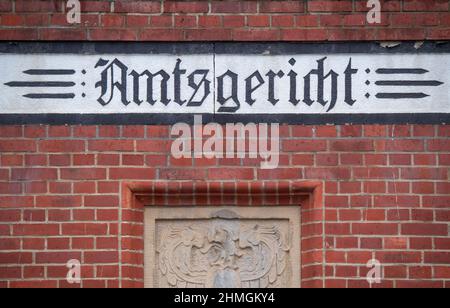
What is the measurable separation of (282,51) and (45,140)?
5.04 feet

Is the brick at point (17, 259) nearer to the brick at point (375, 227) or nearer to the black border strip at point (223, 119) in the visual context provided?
the black border strip at point (223, 119)

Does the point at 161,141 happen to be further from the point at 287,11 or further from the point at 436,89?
the point at 436,89

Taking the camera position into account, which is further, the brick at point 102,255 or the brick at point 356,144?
the brick at point 356,144

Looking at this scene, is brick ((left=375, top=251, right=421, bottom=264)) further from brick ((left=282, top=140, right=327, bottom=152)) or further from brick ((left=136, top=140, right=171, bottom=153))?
brick ((left=136, top=140, right=171, bottom=153))

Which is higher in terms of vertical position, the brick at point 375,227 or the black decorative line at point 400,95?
the black decorative line at point 400,95

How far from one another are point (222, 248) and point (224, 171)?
47cm

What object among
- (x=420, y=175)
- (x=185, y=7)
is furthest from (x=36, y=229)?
(x=420, y=175)

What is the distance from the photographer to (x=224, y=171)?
8461 mm

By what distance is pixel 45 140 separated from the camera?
8484 mm

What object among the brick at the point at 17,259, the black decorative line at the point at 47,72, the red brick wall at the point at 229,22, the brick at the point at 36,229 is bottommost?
the brick at the point at 17,259

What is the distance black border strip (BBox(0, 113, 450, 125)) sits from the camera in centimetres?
850

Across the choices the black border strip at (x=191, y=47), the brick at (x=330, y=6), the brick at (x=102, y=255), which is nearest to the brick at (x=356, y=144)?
the black border strip at (x=191, y=47)

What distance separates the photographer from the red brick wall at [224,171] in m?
8.39

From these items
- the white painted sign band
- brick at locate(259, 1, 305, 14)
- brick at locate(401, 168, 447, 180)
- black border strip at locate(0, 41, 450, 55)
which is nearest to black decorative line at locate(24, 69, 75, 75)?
the white painted sign band
